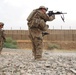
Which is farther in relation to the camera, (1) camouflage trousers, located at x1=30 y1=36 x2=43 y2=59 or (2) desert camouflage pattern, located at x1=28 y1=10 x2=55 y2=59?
(1) camouflage trousers, located at x1=30 y1=36 x2=43 y2=59

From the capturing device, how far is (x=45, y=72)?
9.60 m

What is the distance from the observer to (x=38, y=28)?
13.3 metres

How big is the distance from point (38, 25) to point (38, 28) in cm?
25

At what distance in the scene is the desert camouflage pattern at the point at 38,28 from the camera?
12977mm

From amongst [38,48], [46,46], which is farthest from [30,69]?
[46,46]

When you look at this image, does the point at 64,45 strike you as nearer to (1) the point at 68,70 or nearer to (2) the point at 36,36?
(2) the point at 36,36

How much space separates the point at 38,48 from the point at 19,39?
42241 millimetres

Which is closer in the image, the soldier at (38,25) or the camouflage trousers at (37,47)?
the soldier at (38,25)

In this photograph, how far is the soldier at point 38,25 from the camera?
1297cm

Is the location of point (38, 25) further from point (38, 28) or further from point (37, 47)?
point (37, 47)

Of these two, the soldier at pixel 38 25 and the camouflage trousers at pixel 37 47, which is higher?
the soldier at pixel 38 25

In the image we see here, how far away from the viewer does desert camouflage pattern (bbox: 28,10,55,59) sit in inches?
511

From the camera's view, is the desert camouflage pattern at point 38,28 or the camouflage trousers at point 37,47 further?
the camouflage trousers at point 37,47

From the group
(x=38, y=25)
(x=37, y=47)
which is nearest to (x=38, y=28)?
(x=38, y=25)
